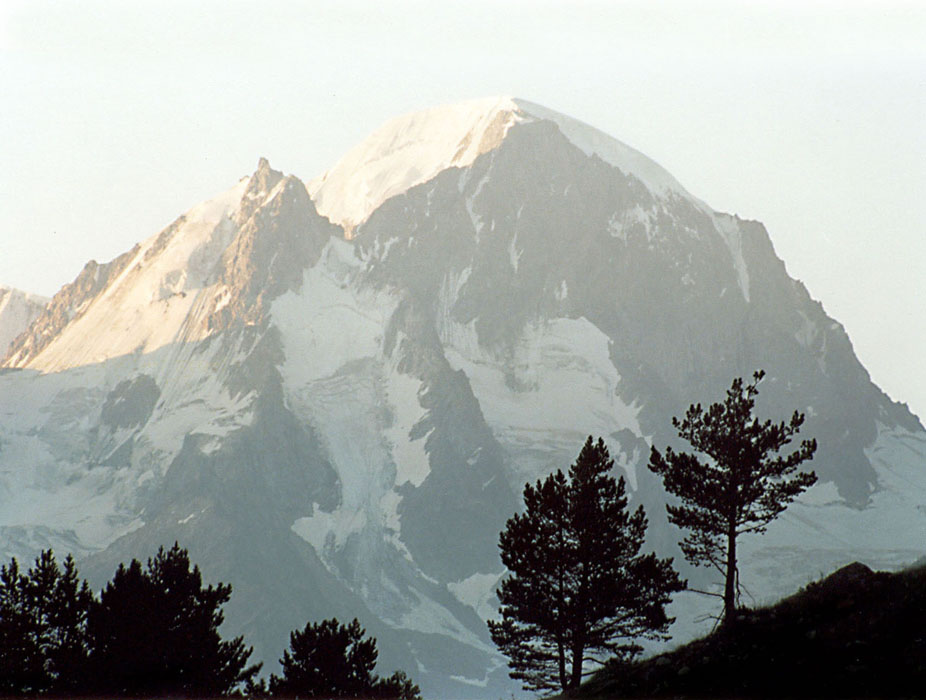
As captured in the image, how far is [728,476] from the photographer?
2213 inches

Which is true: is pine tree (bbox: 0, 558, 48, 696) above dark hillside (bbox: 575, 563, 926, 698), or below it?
above

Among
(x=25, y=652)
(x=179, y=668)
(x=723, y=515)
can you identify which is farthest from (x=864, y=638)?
(x=25, y=652)

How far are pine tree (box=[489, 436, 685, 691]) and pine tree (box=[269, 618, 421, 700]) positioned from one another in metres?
11.9

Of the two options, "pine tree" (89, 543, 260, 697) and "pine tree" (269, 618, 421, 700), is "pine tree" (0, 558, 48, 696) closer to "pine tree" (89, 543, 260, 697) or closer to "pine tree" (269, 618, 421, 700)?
"pine tree" (89, 543, 260, 697)

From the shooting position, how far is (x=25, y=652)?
2566 inches

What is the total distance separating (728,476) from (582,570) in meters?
7.71

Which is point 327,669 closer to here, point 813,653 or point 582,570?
point 582,570

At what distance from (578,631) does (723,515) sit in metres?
8.13

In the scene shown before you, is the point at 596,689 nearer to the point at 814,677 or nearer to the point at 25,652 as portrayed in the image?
the point at 814,677

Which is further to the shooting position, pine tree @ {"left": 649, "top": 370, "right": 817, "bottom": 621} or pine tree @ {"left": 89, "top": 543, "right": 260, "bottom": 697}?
pine tree @ {"left": 89, "top": 543, "right": 260, "bottom": 697}

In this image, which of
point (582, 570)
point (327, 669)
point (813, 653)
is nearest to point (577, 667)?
point (582, 570)

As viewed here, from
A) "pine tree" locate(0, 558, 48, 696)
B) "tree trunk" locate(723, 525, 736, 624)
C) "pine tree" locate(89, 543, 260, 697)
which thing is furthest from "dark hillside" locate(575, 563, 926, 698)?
"pine tree" locate(0, 558, 48, 696)

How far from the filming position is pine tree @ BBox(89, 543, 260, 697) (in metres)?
65.1

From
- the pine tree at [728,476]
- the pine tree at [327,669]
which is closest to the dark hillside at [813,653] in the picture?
the pine tree at [728,476]
